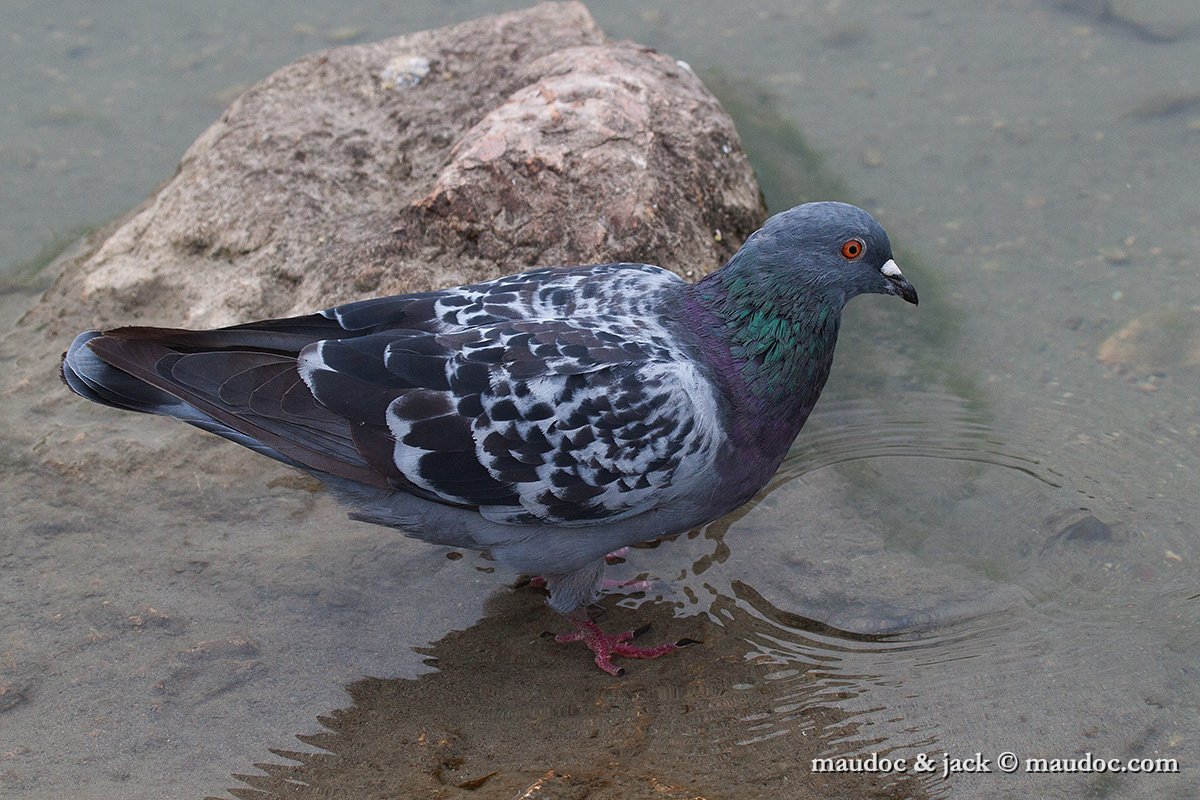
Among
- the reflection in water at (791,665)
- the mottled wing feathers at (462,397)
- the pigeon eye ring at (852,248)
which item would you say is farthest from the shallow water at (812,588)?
the pigeon eye ring at (852,248)

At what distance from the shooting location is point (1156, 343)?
245 inches

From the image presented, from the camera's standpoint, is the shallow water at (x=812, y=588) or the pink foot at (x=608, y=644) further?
the pink foot at (x=608, y=644)

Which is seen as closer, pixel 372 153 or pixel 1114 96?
pixel 372 153

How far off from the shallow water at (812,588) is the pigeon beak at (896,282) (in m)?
1.14

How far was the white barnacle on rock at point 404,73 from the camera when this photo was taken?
22.4 ft

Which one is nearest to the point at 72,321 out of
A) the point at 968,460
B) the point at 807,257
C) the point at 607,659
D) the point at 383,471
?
the point at 383,471

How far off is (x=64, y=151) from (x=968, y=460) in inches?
268

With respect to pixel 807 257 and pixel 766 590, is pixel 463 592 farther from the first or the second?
pixel 807 257

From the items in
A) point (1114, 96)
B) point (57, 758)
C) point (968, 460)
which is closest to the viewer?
point (57, 758)

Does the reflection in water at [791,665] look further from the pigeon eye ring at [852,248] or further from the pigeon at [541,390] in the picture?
the pigeon eye ring at [852,248]

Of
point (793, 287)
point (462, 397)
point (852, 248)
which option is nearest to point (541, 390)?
point (462, 397)

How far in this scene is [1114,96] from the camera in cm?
802

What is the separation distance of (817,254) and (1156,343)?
280 cm

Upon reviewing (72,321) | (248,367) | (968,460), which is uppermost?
(248,367)
